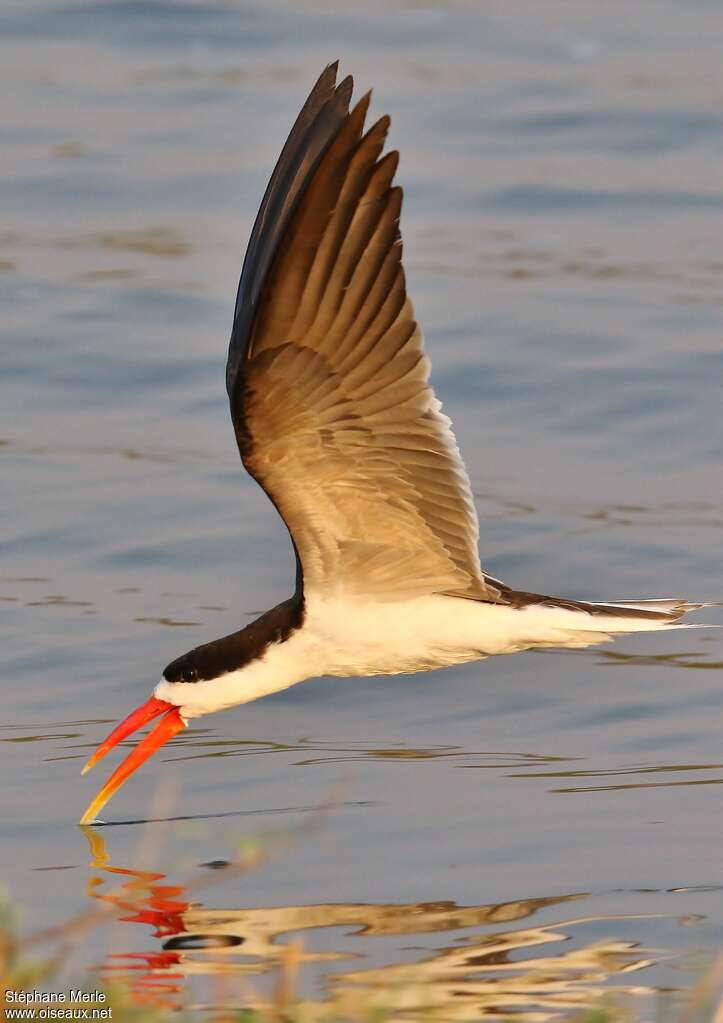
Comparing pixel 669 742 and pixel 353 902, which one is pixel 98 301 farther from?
pixel 353 902

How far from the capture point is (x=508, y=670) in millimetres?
6898

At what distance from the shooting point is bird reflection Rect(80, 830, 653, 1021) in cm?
433

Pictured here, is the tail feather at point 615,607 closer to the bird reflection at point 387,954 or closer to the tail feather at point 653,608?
the tail feather at point 653,608

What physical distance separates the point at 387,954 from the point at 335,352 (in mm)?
1418

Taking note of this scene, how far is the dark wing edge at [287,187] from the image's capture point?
4.70 m

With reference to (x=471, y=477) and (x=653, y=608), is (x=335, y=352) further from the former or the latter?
(x=471, y=477)

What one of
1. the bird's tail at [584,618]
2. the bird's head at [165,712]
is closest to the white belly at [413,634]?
the bird's tail at [584,618]

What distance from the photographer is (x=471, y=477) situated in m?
8.34

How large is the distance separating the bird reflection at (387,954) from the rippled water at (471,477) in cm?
1

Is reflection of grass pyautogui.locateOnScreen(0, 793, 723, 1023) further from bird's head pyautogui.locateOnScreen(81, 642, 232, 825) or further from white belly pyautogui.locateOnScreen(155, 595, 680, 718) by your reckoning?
white belly pyautogui.locateOnScreen(155, 595, 680, 718)

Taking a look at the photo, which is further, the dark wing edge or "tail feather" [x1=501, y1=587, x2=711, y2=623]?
"tail feather" [x1=501, y1=587, x2=711, y2=623]

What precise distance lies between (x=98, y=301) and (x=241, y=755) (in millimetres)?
4621

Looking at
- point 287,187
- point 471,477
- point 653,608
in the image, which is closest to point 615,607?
point 653,608

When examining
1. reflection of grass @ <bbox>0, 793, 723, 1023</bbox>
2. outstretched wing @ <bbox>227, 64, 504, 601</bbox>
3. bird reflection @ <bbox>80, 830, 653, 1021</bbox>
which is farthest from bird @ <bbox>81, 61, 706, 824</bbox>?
bird reflection @ <bbox>80, 830, 653, 1021</bbox>
